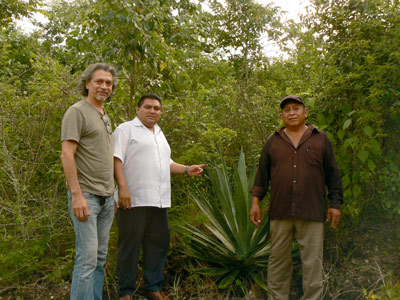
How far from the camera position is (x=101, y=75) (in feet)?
9.95

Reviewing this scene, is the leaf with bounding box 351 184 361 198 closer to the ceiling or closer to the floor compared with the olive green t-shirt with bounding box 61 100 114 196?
closer to the floor

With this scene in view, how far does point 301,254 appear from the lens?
338 cm

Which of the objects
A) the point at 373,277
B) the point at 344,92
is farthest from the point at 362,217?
the point at 344,92

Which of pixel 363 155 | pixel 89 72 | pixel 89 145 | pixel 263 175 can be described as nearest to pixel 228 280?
pixel 263 175

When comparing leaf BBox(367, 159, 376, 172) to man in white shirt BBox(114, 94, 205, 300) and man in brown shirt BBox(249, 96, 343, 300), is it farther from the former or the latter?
man in white shirt BBox(114, 94, 205, 300)

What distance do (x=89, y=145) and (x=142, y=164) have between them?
0.66m

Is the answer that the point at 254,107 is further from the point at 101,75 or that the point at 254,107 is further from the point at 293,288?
the point at 101,75

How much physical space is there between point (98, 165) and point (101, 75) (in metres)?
A: 0.68

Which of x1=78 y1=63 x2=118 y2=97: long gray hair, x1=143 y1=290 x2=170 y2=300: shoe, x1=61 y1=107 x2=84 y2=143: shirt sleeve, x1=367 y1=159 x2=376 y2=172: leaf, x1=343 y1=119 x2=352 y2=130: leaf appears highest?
x1=78 y1=63 x2=118 y2=97: long gray hair

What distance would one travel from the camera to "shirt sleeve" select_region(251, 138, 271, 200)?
11.7 ft

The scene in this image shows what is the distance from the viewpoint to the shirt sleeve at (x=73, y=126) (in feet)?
9.11

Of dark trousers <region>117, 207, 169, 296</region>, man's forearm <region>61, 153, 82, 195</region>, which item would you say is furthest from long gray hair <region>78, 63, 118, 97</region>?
dark trousers <region>117, 207, 169, 296</region>

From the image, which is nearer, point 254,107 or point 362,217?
point 362,217

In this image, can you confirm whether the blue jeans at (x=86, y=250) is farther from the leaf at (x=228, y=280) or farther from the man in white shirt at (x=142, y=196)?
the leaf at (x=228, y=280)
